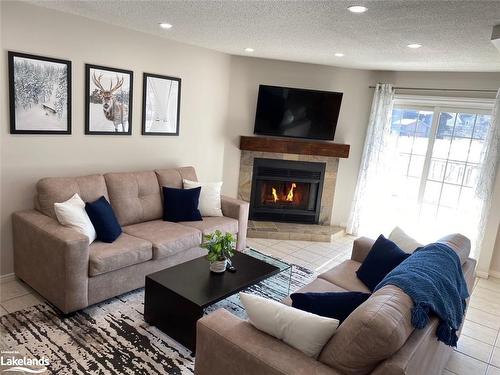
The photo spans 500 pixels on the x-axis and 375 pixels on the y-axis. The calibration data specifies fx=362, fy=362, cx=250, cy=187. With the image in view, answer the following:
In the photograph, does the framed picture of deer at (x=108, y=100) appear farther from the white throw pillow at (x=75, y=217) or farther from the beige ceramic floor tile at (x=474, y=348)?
the beige ceramic floor tile at (x=474, y=348)

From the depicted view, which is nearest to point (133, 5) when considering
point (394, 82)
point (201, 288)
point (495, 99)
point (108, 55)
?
point (108, 55)

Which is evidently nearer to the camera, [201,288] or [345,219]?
[201,288]

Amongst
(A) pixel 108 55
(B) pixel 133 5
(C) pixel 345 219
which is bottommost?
(C) pixel 345 219

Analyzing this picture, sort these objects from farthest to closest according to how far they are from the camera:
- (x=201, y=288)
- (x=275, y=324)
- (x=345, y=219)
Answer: (x=345, y=219) → (x=201, y=288) → (x=275, y=324)

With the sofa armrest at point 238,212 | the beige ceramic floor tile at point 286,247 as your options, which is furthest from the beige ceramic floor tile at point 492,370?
the sofa armrest at point 238,212

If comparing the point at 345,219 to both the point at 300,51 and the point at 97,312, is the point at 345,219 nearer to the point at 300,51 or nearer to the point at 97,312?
the point at 300,51

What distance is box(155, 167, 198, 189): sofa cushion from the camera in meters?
4.15

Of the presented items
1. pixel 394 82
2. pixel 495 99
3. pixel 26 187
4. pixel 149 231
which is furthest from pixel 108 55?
pixel 495 99

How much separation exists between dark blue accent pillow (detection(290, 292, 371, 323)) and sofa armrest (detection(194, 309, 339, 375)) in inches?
10.1

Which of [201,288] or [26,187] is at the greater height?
[26,187]

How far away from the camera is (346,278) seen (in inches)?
115

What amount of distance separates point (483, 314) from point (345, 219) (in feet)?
7.91

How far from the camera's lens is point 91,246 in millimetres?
3006

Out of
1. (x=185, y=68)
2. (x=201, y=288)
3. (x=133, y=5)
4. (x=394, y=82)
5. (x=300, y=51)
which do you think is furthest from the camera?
(x=394, y=82)
